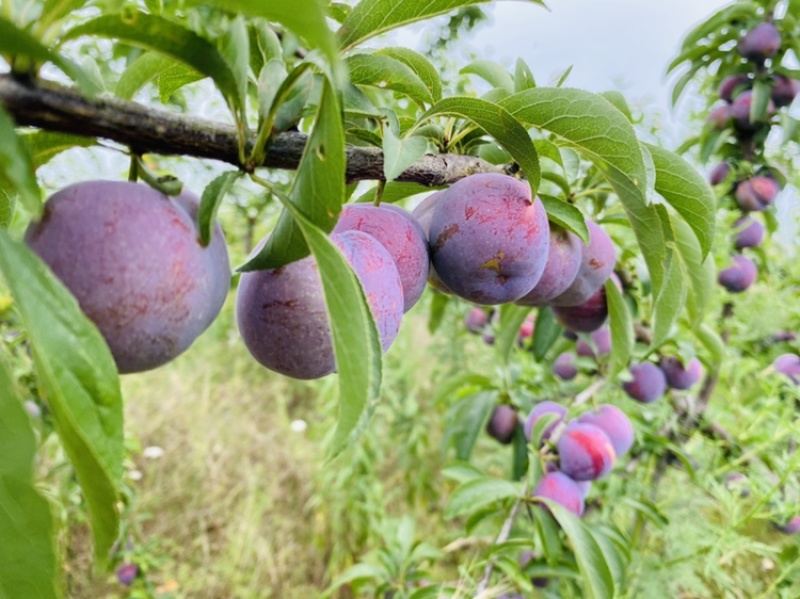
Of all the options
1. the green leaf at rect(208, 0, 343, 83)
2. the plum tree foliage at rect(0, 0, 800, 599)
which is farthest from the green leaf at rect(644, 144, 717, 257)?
the green leaf at rect(208, 0, 343, 83)

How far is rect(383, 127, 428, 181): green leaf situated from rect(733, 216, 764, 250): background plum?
1623 mm

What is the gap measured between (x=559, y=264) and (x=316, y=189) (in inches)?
16.0

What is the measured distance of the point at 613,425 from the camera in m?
1.19

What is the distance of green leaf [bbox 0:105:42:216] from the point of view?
0.29 metres

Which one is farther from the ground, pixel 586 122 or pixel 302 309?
pixel 586 122

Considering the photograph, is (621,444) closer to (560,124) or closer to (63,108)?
(560,124)

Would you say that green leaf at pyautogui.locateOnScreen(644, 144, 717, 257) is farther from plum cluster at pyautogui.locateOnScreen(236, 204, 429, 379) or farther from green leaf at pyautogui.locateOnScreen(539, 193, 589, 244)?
plum cluster at pyautogui.locateOnScreen(236, 204, 429, 379)

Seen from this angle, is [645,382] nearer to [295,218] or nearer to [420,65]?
[420,65]

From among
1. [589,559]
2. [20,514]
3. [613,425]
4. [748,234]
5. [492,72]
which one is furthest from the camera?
[748,234]

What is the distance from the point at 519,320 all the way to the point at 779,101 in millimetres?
1177

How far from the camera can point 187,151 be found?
0.42 m

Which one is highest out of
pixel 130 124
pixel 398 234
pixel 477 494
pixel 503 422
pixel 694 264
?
pixel 130 124

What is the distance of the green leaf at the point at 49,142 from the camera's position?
1.36 feet

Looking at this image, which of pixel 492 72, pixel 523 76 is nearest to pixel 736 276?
pixel 492 72
